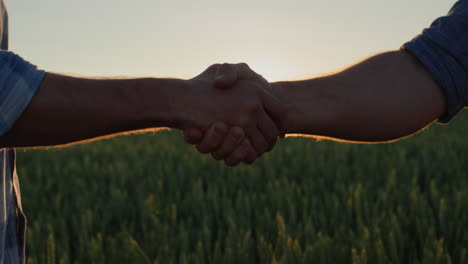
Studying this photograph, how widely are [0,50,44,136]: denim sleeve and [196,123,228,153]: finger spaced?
0.69m

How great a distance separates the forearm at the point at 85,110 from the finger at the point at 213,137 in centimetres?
26

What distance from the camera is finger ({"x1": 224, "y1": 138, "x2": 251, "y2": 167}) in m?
1.85

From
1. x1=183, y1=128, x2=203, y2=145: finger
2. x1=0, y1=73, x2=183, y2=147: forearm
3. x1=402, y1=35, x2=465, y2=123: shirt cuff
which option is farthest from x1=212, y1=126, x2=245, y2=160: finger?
x1=402, y1=35, x2=465, y2=123: shirt cuff

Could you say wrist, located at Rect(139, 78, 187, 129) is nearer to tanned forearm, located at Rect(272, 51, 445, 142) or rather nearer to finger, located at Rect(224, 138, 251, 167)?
finger, located at Rect(224, 138, 251, 167)

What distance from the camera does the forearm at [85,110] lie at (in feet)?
3.74

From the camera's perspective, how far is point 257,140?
1871 millimetres

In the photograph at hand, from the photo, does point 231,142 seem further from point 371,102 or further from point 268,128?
point 371,102

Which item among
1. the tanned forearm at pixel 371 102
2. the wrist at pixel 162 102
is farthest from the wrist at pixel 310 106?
the wrist at pixel 162 102

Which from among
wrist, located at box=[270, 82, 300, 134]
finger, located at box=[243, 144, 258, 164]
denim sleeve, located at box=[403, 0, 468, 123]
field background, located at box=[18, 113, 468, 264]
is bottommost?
field background, located at box=[18, 113, 468, 264]

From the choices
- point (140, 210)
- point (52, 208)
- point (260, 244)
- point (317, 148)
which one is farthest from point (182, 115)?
point (317, 148)

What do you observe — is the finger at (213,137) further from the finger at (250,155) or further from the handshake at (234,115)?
the finger at (250,155)

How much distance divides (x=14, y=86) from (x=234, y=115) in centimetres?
85

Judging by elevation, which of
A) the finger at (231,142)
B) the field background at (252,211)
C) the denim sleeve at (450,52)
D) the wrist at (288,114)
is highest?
the denim sleeve at (450,52)

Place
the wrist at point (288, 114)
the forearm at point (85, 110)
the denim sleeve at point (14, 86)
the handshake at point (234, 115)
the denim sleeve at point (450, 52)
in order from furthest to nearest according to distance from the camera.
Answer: the wrist at point (288, 114) → the handshake at point (234, 115) → the denim sleeve at point (450, 52) → the forearm at point (85, 110) → the denim sleeve at point (14, 86)
